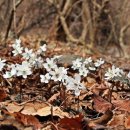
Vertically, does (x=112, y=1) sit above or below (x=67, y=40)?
above

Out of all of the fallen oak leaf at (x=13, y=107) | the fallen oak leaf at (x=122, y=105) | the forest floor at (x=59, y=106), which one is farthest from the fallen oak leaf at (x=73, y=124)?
the fallen oak leaf at (x=122, y=105)

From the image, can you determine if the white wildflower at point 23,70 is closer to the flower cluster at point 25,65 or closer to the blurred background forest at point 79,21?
the flower cluster at point 25,65

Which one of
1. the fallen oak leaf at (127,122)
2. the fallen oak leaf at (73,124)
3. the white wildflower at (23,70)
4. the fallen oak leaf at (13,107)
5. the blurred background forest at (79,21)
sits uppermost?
the blurred background forest at (79,21)

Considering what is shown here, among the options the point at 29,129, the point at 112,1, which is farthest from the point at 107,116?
the point at 112,1

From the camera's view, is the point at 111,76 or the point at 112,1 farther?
the point at 112,1

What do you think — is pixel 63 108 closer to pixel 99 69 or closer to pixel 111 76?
pixel 111 76

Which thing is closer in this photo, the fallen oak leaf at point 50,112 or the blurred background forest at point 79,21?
the fallen oak leaf at point 50,112
